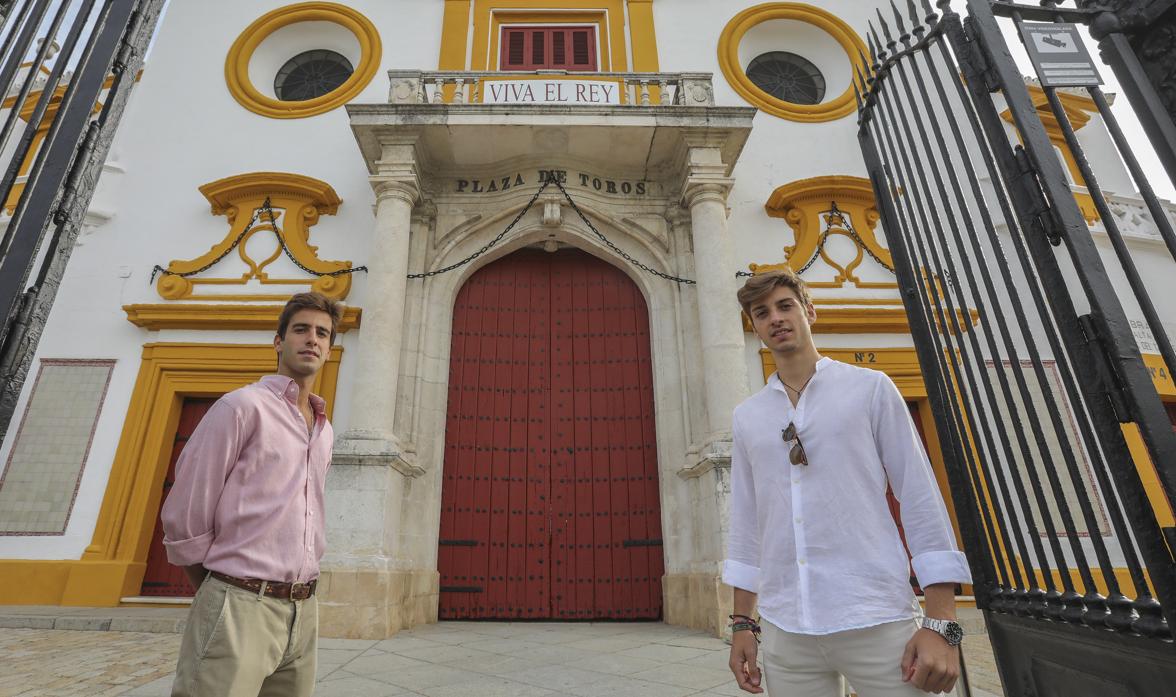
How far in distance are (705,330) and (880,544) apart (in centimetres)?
535

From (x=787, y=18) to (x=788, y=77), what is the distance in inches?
41.3

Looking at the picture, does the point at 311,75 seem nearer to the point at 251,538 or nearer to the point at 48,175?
the point at 48,175

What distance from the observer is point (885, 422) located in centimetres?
176

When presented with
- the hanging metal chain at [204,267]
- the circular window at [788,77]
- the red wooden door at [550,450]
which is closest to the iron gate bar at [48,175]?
the red wooden door at [550,450]

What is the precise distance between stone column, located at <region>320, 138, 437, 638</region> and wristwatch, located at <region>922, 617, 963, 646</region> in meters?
5.04

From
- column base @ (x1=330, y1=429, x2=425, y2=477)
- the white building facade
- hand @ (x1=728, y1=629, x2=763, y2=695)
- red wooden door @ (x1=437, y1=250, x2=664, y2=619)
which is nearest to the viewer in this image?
hand @ (x1=728, y1=629, x2=763, y2=695)

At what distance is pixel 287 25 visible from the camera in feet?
33.2

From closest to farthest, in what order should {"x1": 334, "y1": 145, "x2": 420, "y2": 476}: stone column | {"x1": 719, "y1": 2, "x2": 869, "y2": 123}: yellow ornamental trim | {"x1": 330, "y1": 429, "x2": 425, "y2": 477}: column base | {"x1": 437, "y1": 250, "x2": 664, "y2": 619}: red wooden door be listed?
{"x1": 330, "y1": 429, "x2": 425, "y2": 477}: column base, {"x1": 334, "y1": 145, "x2": 420, "y2": 476}: stone column, {"x1": 437, "y1": 250, "x2": 664, "y2": 619}: red wooden door, {"x1": 719, "y1": 2, "x2": 869, "y2": 123}: yellow ornamental trim

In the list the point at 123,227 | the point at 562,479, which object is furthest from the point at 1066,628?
the point at 123,227

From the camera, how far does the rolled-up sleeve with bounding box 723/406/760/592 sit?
194cm

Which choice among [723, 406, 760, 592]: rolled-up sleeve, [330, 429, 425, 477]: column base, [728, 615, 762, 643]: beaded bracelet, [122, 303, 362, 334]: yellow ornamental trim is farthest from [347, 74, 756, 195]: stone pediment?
[728, 615, 762, 643]: beaded bracelet

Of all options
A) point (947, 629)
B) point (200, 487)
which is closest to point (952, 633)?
point (947, 629)

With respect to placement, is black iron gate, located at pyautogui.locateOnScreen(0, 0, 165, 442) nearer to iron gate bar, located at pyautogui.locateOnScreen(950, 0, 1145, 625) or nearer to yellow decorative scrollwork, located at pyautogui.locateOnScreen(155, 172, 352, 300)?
iron gate bar, located at pyautogui.locateOnScreen(950, 0, 1145, 625)

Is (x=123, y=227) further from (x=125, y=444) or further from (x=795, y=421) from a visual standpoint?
(x=795, y=421)
